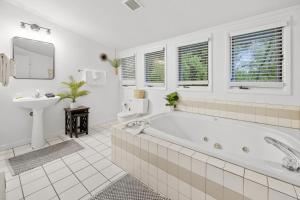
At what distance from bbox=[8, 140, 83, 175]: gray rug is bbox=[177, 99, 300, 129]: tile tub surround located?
2.19 meters

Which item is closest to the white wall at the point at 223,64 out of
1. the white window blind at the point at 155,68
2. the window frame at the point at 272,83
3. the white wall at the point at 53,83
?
the window frame at the point at 272,83

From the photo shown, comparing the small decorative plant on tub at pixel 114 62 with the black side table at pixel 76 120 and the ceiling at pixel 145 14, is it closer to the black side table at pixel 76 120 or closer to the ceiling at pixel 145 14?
Answer: the ceiling at pixel 145 14

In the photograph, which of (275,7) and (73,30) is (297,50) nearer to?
(275,7)

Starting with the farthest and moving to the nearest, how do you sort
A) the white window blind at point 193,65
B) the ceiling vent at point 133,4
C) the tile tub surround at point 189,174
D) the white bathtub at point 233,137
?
the white window blind at point 193,65, the ceiling vent at point 133,4, the white bathtub at point 233,137, the tile tub surround at point 189,174

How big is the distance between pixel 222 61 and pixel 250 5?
767 mm

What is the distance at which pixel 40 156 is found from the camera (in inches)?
88.6

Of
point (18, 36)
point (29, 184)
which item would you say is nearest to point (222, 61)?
point (29, 184)

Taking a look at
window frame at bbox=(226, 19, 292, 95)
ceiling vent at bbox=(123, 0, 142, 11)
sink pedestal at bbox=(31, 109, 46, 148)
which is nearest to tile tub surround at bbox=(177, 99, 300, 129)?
window frame at bbox=(226, 19, 292, 95)

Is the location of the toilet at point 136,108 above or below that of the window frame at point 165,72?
below

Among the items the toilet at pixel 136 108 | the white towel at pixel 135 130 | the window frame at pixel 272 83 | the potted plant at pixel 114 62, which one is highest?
the potted plant at pixel 114 62

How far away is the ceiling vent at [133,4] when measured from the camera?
2.16 m

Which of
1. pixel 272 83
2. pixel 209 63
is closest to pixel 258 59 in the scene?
pixel 272 83

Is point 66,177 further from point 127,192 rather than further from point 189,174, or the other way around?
point 189,174

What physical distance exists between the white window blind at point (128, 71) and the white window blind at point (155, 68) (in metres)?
0.48
